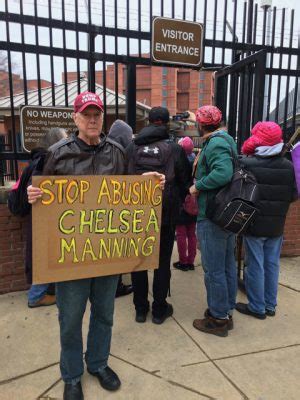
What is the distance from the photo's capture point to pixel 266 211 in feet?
10.4

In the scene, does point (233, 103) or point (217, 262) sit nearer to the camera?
point (217, 262)

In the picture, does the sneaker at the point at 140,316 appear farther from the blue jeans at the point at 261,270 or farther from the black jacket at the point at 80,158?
the black jacket at the point at 80,158

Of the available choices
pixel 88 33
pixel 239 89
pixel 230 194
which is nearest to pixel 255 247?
pixel 230 194

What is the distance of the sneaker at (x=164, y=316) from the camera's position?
10.6ft

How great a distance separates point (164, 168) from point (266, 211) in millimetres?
1000

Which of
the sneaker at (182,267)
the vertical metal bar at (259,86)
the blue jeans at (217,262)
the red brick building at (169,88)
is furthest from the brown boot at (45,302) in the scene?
the red brick building at (169,88)

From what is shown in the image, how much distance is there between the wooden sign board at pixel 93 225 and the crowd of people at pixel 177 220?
8 cm

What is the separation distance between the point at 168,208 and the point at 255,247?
0.92 m

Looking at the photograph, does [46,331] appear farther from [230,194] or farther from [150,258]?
[230,194]

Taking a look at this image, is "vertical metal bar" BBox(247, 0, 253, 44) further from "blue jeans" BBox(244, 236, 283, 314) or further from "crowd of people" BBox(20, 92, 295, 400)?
"blue jeans" BBox(244, 236, 283, 314)

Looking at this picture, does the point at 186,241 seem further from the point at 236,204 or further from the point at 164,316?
the point at 236,204

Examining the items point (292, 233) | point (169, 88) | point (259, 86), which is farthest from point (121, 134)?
point (169, 88)

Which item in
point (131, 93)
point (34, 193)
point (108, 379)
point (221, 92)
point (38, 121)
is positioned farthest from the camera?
point (221, 92)

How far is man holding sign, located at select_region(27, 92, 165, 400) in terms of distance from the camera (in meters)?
2.10
